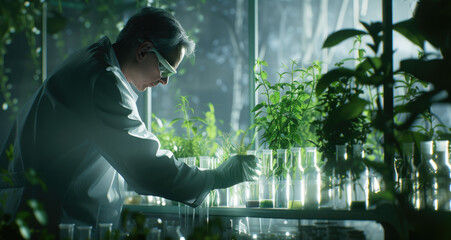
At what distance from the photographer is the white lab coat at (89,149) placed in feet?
5.00

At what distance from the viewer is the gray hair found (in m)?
1.76

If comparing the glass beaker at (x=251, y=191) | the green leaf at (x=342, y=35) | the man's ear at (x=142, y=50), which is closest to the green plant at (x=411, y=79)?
the green leaf at (x=342, y=35)

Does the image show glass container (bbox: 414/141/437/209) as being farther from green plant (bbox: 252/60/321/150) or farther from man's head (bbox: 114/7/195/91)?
man's head (bbox: 114/7/195/91)

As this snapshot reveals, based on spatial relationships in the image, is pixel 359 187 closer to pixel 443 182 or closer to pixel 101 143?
pixel 443 182

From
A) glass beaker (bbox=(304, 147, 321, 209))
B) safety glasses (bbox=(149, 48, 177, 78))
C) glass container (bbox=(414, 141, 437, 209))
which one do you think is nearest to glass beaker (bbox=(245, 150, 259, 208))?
glass beaker (bbox=(304, 147, 321, 209))

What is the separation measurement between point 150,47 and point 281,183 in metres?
0.80

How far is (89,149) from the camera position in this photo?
167 centimetres

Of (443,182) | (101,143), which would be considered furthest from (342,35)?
(101,143)

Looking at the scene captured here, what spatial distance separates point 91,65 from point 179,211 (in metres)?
0.74

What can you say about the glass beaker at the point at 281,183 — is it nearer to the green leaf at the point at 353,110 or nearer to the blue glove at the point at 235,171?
the blue glove at the point at 235,171

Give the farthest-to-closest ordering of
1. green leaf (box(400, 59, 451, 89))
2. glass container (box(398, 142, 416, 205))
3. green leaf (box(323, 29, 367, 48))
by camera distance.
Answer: glass container (box(398, 142, 416, 205))
green leaf (box(323, 29, 367, 48))
green leaf (box(400, 59, 451, 89))

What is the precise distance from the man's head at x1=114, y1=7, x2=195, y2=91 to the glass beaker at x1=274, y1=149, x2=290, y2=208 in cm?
62

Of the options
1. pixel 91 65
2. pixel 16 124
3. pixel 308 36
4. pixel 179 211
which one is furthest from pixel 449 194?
pixel 308 36

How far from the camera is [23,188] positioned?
1.64 metres
